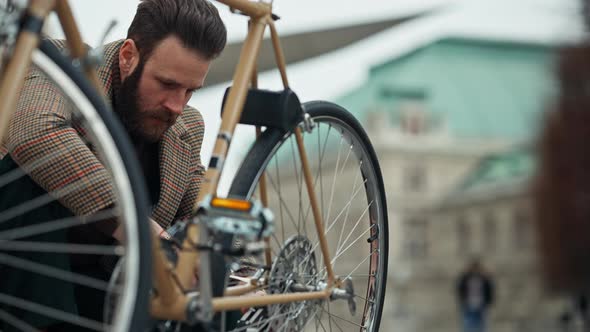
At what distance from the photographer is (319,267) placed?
247 centimetres

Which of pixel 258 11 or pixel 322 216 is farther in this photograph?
pixel 322 216

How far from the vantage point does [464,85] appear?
68.8 m

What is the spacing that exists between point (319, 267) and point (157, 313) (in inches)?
27.1

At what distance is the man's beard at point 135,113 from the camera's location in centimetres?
220

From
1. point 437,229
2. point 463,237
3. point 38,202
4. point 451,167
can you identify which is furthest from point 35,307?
point 451,167

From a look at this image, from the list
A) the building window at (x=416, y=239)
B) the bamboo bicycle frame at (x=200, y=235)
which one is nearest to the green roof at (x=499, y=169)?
the building window at (x=416, y=239)

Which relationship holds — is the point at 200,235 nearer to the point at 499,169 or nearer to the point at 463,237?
the point at 499,169

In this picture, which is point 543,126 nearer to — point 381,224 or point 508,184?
point 508,184

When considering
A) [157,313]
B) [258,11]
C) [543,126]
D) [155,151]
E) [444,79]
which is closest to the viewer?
[157,313]

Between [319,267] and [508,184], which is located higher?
[508,184]

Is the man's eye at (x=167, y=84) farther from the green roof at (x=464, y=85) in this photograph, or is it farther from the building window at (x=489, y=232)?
the green roof at (x=464, y=85)

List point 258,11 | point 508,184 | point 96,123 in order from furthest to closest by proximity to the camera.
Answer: point 508,184 < point 258,11 < point 96,123

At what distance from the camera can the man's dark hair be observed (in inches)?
83.9

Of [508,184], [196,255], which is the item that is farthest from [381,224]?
[508,184]
